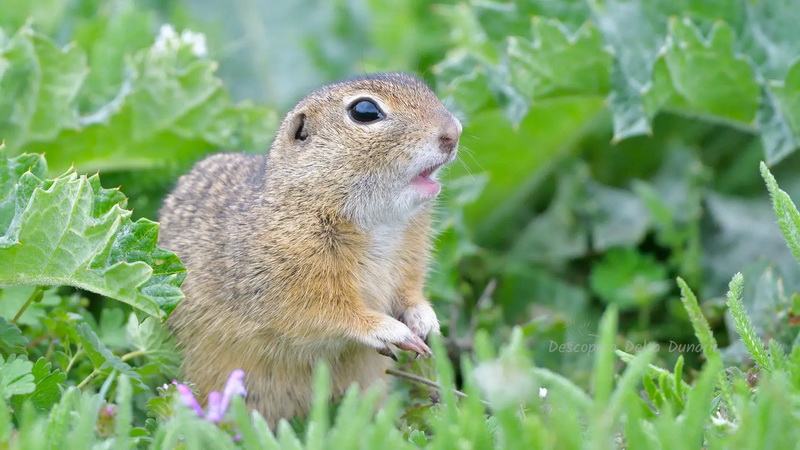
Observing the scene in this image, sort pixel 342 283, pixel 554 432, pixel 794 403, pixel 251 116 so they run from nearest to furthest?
1. pixel 554 432
2. pixel 794 403
3. pixel 342 283
4. pixel 251 116

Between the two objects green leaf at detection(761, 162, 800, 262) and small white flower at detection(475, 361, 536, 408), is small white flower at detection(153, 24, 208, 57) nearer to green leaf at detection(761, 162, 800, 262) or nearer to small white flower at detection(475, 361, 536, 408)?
green leaf at detection(761, 162, 800, 262)

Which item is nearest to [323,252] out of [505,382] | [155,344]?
[155,344]

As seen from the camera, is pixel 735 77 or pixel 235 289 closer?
pixel 235 289

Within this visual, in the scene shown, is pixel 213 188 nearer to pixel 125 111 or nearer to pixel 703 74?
pixel 125 111

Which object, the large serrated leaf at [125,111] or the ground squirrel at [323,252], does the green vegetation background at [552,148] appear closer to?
the large serrated leaf at [125,111]

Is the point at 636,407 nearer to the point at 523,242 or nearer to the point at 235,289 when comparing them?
the point at 235,289

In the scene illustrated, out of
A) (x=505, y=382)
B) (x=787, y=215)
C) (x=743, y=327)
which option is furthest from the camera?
(x=787, y=215)

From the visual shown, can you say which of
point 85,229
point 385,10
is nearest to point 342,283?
point 85,229
